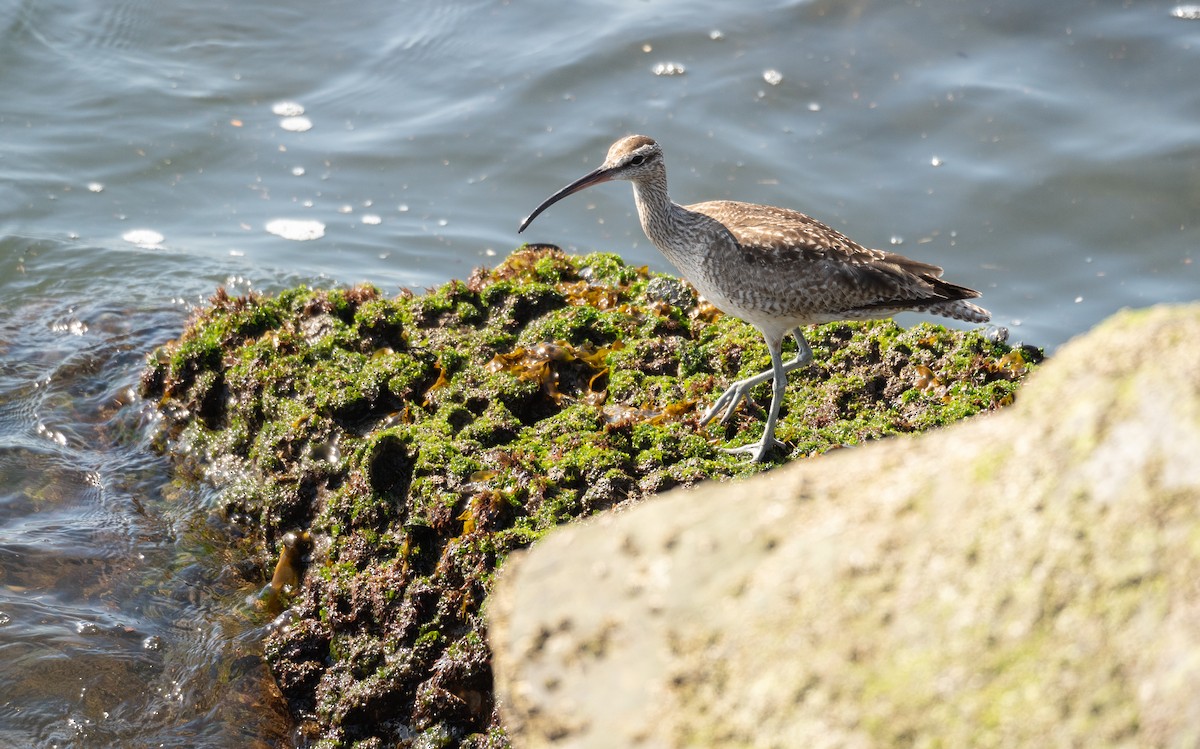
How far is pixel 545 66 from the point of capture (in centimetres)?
1279

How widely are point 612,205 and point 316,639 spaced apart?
703cm

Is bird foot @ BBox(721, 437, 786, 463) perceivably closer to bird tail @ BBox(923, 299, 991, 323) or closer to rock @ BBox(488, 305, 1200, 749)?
bird tail @ BBox(923, 299, 991, 323)

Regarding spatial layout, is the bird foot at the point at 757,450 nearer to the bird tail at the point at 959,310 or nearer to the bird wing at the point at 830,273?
the bird wing at the point at 830,273

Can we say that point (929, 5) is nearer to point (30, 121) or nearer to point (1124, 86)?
point (1124, 86)

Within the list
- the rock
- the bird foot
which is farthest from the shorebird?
the rock

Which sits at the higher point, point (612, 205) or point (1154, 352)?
point (1154, 352)

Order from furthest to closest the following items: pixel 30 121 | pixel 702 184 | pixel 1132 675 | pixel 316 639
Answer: pixel 30 121 → pixel 702 184 → pixel 316 639 → pixel 1132 675

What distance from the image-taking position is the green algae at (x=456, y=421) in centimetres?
496

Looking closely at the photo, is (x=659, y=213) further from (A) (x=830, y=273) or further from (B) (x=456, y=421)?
(B) (x=456, y=421)

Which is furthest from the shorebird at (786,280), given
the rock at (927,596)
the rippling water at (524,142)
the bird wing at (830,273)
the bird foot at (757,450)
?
the rippling water at (524,142)

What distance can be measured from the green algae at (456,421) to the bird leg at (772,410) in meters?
0.10

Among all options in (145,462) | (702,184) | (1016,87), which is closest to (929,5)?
(1016,87)

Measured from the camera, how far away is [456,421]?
5867 millimetres

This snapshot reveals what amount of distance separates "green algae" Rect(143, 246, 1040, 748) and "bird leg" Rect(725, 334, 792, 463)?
0.34 feet
